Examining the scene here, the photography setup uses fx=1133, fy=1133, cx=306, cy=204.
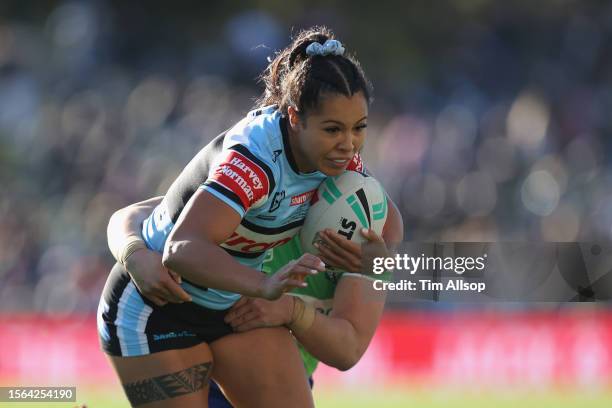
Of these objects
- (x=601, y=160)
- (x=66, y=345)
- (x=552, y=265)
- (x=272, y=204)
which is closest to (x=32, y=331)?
(x=66, y=345)

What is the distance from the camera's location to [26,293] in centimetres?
1235

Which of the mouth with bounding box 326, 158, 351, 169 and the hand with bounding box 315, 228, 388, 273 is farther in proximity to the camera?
the hand with bounding box 315, 228, 388, 273

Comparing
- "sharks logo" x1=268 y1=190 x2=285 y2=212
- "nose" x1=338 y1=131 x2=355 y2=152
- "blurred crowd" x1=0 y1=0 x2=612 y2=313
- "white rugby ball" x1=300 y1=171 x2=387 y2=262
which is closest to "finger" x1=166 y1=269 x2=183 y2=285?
"sharks logo" x1=268 y1=190 x2=285 y2=212

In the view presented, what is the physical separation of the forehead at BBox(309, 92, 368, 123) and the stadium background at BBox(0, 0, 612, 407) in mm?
5583

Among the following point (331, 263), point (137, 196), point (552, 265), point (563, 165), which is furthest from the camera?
point (137, 196)

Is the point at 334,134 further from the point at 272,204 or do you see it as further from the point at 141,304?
the point at 141,304

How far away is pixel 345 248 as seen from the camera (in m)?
4.74

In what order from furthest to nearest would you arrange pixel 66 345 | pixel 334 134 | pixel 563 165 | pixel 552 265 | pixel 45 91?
1. pixel 45 91
2. pixel 563 165
3. pixel 66 345
4. pixel 552 265
5. pixel 334 134

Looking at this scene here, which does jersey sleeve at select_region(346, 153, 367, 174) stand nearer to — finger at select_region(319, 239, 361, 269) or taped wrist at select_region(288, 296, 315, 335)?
finger at select_region(319, 239, 361, 269)

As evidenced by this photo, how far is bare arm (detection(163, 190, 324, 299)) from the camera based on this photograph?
4.12 metres

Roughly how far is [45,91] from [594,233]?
22.5ft

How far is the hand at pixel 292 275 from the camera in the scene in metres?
4.09

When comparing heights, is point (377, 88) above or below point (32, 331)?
above

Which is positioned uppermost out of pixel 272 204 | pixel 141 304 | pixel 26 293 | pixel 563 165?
pixel 563 165
